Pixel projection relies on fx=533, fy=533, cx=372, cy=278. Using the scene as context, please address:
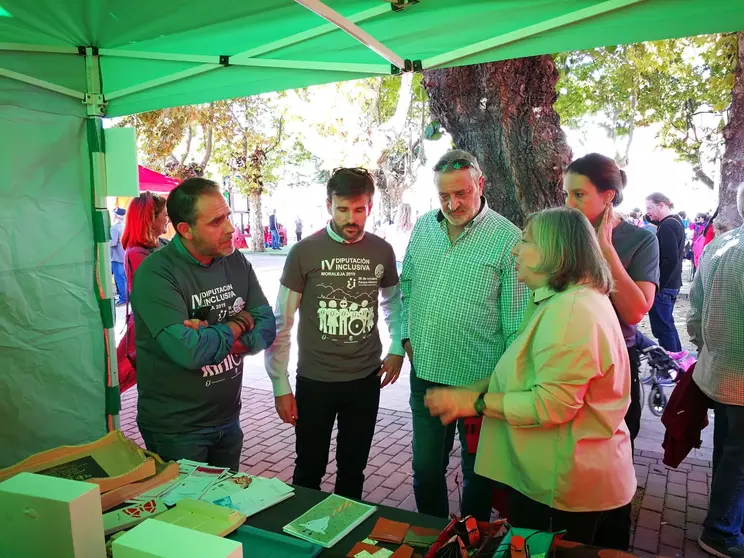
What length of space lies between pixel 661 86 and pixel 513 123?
1403cm

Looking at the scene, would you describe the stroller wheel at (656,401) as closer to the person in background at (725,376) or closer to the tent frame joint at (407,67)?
the person in background at (725,376)

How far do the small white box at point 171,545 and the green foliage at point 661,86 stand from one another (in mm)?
6587

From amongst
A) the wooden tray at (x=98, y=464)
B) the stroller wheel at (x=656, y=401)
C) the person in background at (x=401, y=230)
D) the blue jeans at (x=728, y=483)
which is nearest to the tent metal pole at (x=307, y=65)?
the wooden tray at (x=98, y=464)

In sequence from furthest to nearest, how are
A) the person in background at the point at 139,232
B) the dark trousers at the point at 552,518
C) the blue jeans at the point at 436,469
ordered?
the person in background at the point at 139,232 → the blue jeans at the point at 436,469 → the dark trousers at the point at 552,518

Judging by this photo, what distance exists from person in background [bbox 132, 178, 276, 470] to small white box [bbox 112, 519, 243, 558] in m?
1.14

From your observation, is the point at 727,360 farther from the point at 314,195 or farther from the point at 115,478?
the point at 314,195

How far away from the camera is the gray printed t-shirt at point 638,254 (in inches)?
107

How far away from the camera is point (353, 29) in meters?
2.40

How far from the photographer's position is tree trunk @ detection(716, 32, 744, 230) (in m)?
5.86

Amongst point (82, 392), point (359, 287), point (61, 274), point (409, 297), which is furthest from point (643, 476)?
point (61, 274)

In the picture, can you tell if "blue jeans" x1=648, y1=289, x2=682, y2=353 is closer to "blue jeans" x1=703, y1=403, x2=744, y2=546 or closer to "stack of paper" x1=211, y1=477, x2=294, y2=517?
"blue jeans" x1=703, y1=403, x2=744, y2=546

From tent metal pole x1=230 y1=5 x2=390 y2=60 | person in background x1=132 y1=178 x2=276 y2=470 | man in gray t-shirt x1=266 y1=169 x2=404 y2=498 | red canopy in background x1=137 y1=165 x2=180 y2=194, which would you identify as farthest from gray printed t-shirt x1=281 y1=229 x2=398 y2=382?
red canopy in background x1=137 y1=165 x2=180 y2=194

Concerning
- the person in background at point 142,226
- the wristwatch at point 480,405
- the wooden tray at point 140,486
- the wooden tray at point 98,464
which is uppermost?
the person in background at point 142,226

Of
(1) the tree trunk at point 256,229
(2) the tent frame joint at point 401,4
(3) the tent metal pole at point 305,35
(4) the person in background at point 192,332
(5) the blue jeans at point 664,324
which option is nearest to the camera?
(4) the person in background at point 192,332
